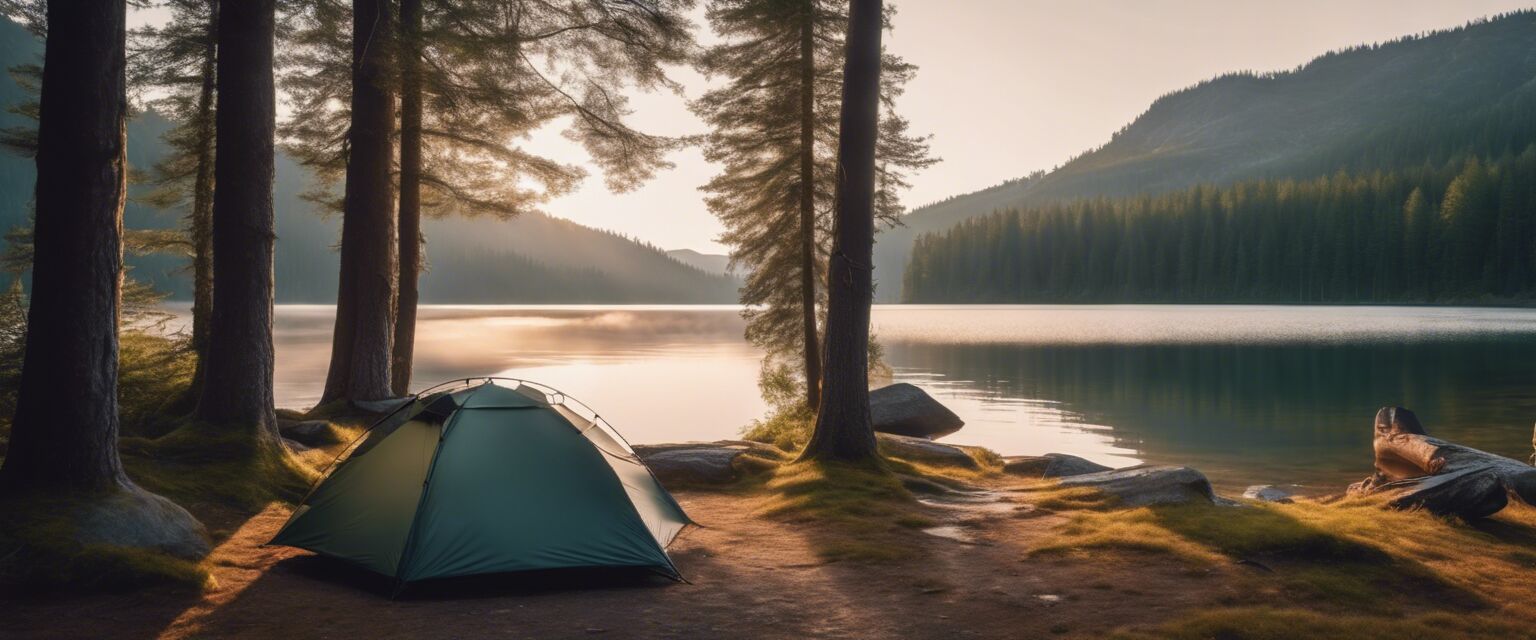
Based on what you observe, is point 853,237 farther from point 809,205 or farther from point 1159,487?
point 809,205

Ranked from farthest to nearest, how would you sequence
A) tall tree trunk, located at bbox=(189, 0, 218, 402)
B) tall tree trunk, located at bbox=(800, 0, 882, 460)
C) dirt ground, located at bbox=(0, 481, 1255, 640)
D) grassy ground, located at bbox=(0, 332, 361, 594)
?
1. tall tree trunk, located at bbox=(189, 0, 218, 402)
2. tall tree trunk, located at bbox=(800, 0, 882, 460)
3. grassy ground, located at bbox=(0, 332, 361, 594)
4. dirt ground, located at bbox=(0, 481, 1255, 640)

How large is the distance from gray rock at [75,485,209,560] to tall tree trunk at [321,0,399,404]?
7.14 meters

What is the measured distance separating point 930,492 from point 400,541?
663cm

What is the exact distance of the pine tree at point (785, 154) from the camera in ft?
58.9

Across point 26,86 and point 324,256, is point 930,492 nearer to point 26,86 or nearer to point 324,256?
point 26,86

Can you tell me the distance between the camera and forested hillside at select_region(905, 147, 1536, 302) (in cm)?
9250

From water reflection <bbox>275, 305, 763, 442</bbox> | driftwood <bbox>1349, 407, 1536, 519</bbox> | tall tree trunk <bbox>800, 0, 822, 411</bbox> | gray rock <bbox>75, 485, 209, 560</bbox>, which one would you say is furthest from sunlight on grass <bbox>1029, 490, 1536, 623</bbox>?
water reflection <bbox>275, 305, 763, 442</bbox>

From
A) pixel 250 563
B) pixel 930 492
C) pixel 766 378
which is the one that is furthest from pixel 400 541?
pixel 766 378

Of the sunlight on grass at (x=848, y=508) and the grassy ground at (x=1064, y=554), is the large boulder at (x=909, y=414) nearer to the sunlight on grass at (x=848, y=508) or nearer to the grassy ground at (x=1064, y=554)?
the sunlight on grass at (x=848, y=508)

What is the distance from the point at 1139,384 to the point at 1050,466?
1993cm

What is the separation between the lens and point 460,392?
8.36 meters

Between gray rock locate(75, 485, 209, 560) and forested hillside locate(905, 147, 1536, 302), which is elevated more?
forested hillside locate(905, 147, 1536, 302)

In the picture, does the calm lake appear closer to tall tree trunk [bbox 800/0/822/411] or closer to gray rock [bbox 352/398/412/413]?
tall tree trunk [bbox 800/0/822/411]

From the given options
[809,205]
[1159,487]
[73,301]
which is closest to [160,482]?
[73,301]
